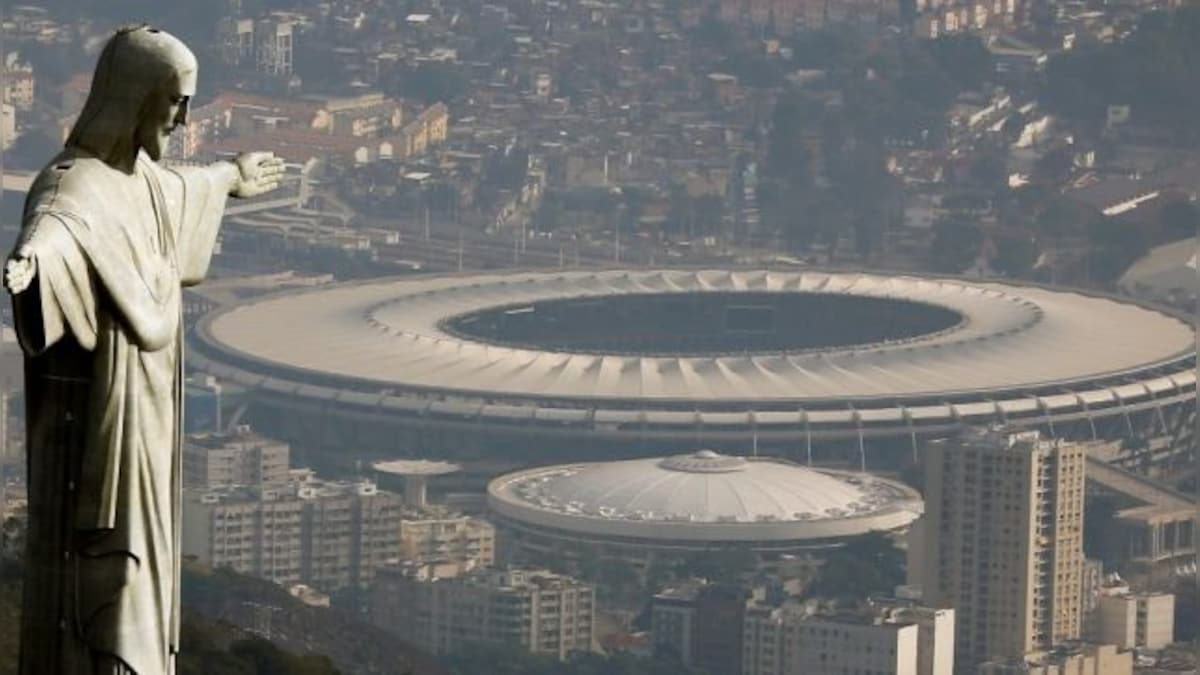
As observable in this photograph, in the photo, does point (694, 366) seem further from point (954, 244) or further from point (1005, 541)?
point (954, 244)

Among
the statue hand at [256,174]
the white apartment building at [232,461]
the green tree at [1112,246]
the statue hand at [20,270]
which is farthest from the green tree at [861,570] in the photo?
the statue hand at [20,270]

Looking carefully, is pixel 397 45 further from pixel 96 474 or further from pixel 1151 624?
pixel 96 474

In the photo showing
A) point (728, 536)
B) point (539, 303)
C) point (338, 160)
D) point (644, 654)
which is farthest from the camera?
point (338, 160)

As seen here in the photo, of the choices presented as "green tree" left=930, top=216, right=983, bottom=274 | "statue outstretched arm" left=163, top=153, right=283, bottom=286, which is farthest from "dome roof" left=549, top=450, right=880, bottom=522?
"statue outstretched arm" left=163, top=153, right=283, bottom=286

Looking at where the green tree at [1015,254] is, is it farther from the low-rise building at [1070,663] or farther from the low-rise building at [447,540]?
the low-rise building at [1070,663]

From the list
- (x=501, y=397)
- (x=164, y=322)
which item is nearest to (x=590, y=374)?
(x=501, y=397)

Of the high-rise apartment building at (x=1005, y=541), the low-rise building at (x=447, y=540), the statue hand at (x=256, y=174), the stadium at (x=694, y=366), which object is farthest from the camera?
the stadium at (x=694, y=366)

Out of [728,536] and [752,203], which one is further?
[752,203]

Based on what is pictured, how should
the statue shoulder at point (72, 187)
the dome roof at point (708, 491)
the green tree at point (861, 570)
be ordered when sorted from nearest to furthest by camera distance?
the statue shoulder at point (72, 187) → the green tree at point (861, 570) → the dome roof at point (708, 491)
